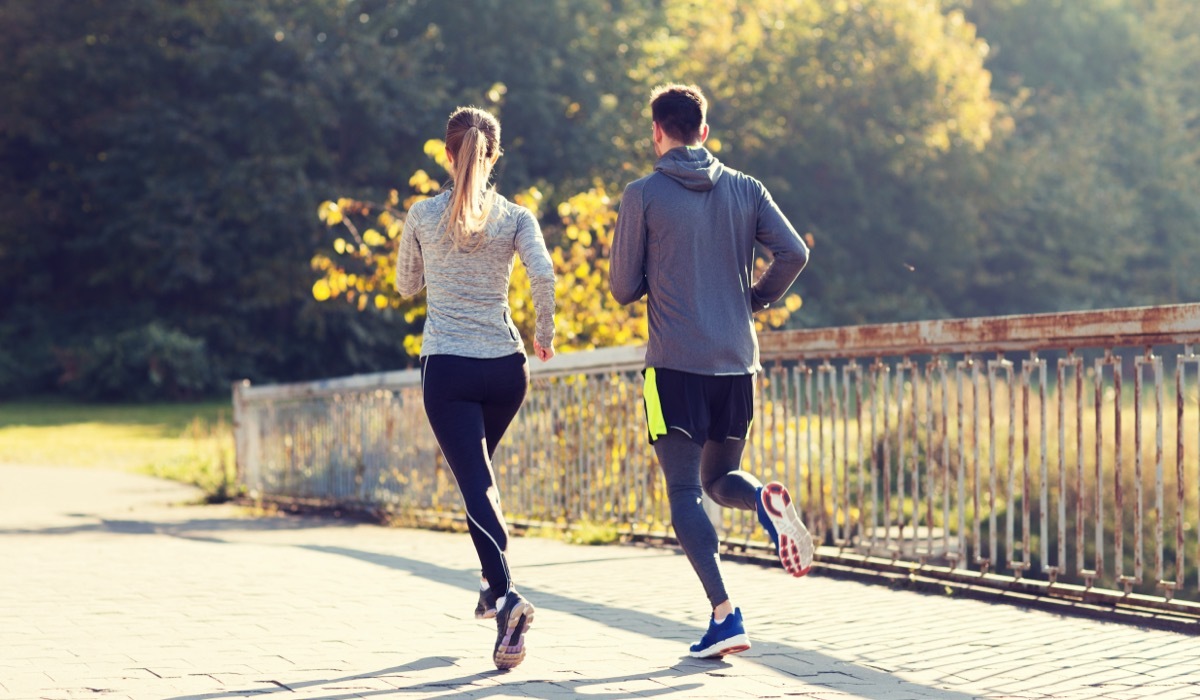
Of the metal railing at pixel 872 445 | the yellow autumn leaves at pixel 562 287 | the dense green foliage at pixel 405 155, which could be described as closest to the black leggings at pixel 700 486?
the metal railing at pixel 872 445

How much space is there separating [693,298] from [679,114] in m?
0.66

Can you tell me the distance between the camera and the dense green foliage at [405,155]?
37125mm

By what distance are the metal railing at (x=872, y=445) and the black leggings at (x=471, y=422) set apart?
2.33 meters

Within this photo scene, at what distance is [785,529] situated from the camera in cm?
515

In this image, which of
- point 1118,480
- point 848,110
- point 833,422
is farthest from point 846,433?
point 848,110

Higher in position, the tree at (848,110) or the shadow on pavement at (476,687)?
the tree at (848,110)

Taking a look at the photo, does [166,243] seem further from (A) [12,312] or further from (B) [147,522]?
(B) [147,522]

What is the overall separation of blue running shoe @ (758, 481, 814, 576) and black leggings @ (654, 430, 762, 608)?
10 centimetres

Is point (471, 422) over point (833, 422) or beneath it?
over

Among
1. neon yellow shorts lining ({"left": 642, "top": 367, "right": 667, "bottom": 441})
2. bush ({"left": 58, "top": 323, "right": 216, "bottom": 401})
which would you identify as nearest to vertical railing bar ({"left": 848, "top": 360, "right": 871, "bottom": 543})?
neon yellow shorts lining ({"left": 642, "top": 367, "right": 667, "bottom": 441})

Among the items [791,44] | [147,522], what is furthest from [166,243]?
[147,522]

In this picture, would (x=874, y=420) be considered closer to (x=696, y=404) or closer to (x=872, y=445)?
(x=872, y=445)

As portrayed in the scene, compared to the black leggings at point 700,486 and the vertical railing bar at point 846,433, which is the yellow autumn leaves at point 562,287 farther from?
the black leggings at point 700,486

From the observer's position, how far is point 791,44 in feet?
147
